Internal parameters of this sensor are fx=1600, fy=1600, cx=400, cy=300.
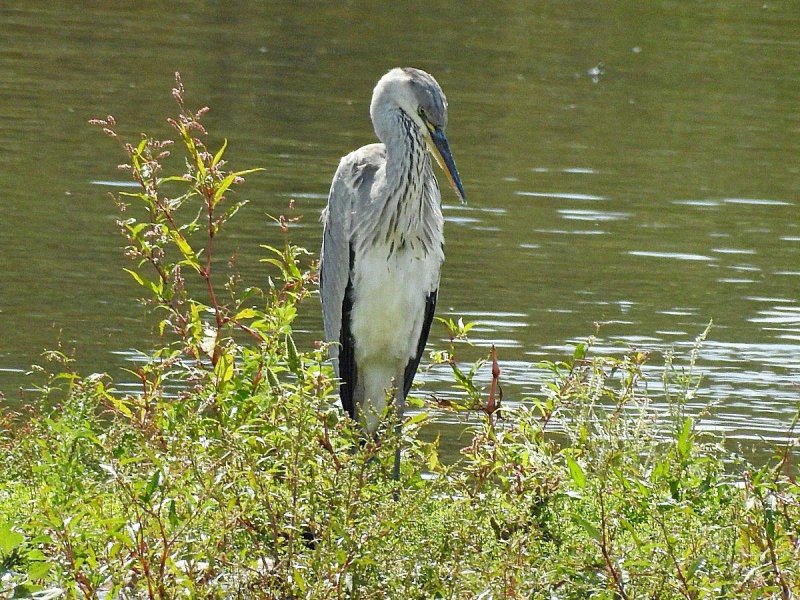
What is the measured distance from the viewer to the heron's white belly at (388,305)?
6477 mm

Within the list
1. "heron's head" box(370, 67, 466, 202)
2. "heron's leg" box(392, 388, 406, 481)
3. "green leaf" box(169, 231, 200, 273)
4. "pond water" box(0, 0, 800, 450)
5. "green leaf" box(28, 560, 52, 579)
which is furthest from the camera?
"pond water" box(0, 0, 800, 450)

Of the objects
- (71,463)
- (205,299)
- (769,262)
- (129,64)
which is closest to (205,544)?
(71,463)

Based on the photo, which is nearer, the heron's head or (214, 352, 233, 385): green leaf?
(214, 352, 233, 385): green leaf

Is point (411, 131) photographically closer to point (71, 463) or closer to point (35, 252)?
point (71, 463)

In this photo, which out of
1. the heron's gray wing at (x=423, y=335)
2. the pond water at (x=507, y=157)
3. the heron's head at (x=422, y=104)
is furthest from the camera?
the pond water at (x=507, y=157)

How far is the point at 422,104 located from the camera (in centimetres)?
650

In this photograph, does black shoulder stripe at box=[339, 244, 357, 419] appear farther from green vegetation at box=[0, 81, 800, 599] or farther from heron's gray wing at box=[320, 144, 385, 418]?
green vegetation at box=[0, 81, 800, 599]

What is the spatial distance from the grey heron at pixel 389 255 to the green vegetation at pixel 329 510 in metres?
0.77

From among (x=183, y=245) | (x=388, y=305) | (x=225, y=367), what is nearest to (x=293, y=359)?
(x=225, y=367)

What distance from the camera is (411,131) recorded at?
21.6 feet

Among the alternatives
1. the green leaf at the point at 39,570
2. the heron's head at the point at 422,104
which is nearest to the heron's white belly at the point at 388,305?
the heron's head at the point at 422,104

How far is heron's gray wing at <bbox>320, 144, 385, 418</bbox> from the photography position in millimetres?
6555

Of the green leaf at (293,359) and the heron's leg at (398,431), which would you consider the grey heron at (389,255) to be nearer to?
the heron's leg at (398,431)

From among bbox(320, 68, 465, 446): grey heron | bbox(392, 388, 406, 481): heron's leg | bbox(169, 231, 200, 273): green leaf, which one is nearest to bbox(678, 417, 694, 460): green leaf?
bbox(392, 388, 406, 481): heron's leg
